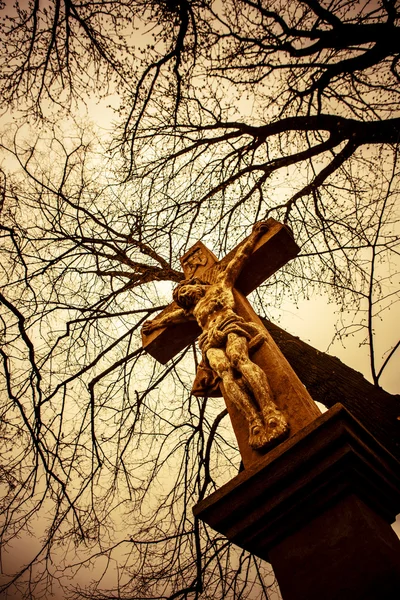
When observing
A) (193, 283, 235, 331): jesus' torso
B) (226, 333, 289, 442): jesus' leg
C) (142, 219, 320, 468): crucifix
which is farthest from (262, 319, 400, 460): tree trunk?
(193, 283, 235, 331): jesus' torso

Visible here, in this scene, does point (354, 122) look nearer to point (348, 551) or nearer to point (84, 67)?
point (84, 67)

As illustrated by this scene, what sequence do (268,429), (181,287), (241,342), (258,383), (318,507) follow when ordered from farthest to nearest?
(181,287)
(241,342)
(258,383)
(268,429)
(318,507)

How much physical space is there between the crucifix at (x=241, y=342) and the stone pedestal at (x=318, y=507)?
25 centimetres

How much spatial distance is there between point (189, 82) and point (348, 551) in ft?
17.2

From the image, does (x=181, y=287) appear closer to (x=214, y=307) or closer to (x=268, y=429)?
(x=214, y=307)

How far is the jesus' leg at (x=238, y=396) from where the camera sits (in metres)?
1.96

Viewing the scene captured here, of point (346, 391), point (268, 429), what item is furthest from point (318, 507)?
point (346, 391)

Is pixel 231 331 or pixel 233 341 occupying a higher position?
pixel 231 331

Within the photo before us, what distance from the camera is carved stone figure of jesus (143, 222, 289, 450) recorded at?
2033mm

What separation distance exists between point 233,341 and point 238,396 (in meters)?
0.47

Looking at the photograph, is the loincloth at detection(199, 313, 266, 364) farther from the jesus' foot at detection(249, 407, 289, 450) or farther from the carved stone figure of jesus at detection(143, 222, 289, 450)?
the jesus' foot at detection(249, 407, 289, 450)

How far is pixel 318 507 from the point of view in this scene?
1.62 metres

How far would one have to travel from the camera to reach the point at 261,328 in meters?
2.82

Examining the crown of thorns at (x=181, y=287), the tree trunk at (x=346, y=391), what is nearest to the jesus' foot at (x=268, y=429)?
the tree trunk at (x=346, y=391)
